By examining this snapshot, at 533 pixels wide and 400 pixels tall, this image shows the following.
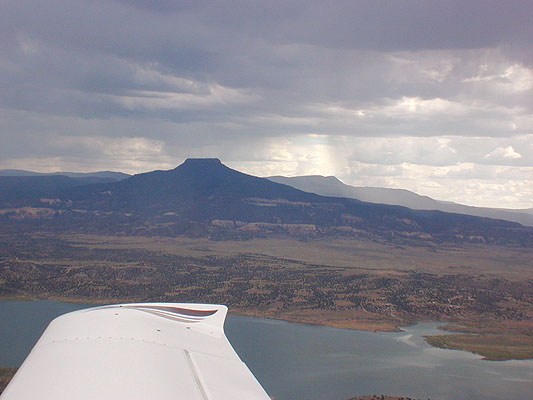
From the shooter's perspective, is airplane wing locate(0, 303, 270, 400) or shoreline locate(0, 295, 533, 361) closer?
airplane wing locate(0, 303, 270, 400)

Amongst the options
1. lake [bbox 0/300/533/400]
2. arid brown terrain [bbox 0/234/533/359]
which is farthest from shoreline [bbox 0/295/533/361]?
lake [bbox 0/300/533/400]

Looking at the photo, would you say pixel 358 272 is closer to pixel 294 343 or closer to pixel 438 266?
pixel 438 266

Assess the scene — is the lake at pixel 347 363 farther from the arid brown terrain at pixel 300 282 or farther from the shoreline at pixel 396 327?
the arid brown terrain at pixel 300 282

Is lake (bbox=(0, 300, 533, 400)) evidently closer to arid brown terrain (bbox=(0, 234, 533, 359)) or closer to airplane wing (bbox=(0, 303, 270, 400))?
arid brown terrain (bbox=(0, 234, 533, 359))

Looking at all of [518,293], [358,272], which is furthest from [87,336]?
[358,272]

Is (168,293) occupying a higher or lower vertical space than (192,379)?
lower

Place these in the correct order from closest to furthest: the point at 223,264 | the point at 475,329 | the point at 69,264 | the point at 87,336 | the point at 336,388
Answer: the point at 87,336 < the point at 336,388 < the point at 475,329 < the point at 69,264 < the point at 223,264

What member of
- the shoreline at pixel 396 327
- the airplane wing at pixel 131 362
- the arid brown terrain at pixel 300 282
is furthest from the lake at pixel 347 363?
the airplane wing at pixel 131 362
